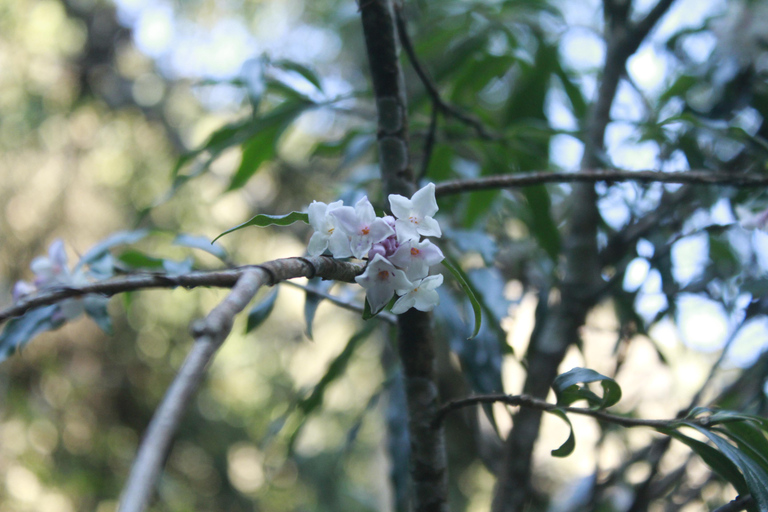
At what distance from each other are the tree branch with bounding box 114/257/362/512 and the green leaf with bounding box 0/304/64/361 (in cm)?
38

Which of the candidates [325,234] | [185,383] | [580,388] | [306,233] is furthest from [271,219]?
[306,233]

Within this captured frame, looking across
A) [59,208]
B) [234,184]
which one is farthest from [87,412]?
[234,184]

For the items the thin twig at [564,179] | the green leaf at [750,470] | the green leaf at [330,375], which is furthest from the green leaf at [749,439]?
the green leaf at [330,375]

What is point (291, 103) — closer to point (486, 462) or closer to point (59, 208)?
point (486, 462)

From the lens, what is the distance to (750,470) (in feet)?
1.18

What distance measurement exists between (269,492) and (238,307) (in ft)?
8.83

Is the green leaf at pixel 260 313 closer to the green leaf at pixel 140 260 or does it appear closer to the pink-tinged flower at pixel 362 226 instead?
the green leaf at pixel 140 260

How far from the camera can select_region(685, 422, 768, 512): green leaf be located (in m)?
0.35

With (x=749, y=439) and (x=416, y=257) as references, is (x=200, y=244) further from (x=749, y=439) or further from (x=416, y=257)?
(x=749, y=439)

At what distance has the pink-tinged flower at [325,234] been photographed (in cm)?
32

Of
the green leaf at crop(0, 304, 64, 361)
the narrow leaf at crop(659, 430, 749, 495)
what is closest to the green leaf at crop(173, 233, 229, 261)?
the green leaf at crop(0, 304, 64, 361)

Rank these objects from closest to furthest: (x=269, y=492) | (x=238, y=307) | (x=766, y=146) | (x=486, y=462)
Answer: (x=238, y=307) < (x=766, y=146) < (x=486, y=462) < (x=269, y=492)

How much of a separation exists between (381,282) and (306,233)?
171 cm

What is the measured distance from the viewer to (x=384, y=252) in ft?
1.07
